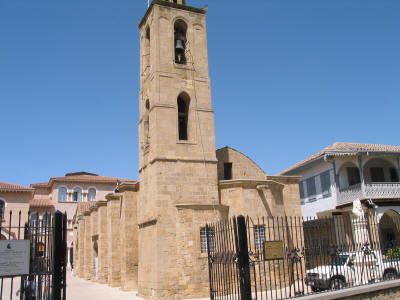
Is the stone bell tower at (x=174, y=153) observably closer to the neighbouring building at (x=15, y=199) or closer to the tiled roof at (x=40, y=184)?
the neighbouring building at (x=15, y=199)

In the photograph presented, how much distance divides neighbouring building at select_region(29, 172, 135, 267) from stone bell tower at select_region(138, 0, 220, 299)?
30.9 m

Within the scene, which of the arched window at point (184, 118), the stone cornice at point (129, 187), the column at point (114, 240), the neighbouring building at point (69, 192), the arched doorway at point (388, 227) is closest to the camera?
the arched window at point (184, 118)

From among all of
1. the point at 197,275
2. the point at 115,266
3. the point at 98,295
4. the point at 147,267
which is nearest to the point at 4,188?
the point at 115,266

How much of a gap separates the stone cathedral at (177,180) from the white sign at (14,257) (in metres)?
9.84

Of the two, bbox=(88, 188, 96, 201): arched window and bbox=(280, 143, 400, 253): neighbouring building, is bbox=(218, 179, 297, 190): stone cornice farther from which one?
bbox=(88, 188, 96, 201): arched window

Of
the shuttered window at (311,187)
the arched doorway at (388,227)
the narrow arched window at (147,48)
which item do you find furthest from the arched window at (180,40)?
the arched doorway at (388,227)

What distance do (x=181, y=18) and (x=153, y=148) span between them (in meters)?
7.55

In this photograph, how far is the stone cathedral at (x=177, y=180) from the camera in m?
17.5

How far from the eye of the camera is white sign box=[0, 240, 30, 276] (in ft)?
25.6

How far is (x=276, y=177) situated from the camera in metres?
22.3

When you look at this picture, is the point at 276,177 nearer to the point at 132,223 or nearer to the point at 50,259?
the point at 132,223

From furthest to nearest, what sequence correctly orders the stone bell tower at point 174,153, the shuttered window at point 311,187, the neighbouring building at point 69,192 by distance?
the neighbouring building at point 69,192 → the shuttered window at point 311,187 → the stone bell tower at point 174,153

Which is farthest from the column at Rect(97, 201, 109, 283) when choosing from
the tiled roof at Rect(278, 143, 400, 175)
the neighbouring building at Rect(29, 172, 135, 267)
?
the neighbouring building at Rect(29, 172, 135, 267)

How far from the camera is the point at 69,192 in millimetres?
50406
